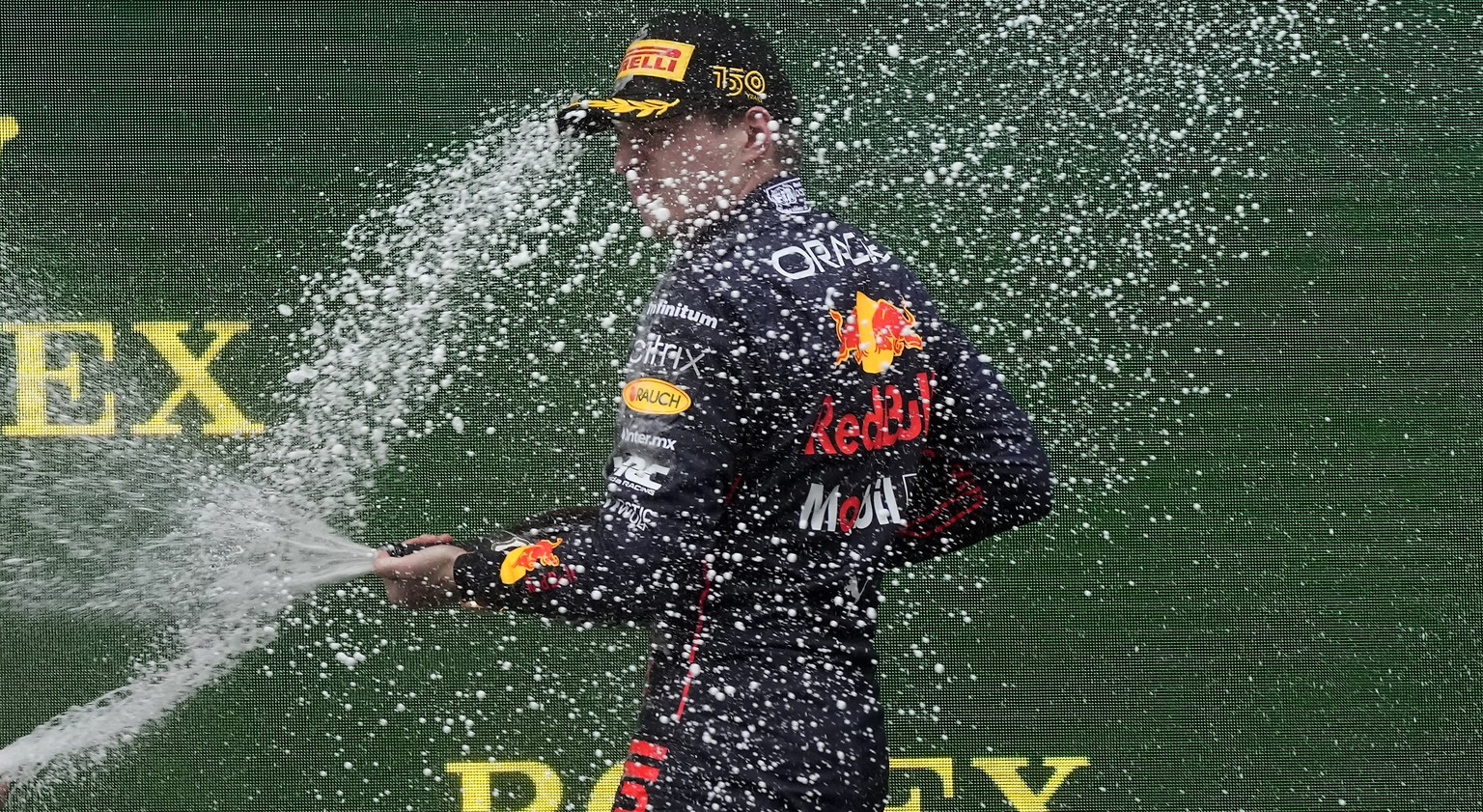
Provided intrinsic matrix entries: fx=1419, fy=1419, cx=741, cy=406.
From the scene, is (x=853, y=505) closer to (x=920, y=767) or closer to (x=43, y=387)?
(x=920, y=767)

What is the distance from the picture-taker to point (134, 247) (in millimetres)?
3238

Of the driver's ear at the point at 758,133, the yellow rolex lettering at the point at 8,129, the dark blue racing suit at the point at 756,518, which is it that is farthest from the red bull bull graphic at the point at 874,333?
the yellow rolex lettering at the point at 8,129

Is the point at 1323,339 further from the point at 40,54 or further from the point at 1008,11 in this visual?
the point at 40,54

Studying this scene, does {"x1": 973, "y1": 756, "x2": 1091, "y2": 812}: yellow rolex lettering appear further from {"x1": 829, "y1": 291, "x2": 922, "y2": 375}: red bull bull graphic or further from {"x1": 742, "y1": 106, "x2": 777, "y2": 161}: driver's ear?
{"x1": 742, "y1": 106, "x2": 777, "y2": 161}: driver's ear

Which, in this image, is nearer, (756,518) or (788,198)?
(756,518)

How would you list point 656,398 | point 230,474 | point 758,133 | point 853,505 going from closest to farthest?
point 656,398 < point 853,505 < point 758,133 < point 230,474

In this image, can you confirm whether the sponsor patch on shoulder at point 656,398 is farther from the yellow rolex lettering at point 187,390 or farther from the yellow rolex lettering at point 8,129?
the yellow rolex lettering at point 8,129

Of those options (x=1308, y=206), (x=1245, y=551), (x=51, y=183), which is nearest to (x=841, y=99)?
(x=1308, y=206)

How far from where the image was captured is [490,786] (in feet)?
10.7

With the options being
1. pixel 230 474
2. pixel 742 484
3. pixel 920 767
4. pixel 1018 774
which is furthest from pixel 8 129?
pixel 1018 774

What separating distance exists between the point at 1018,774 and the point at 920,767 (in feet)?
0.73

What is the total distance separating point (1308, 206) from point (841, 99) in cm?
111

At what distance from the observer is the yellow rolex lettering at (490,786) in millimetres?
3250

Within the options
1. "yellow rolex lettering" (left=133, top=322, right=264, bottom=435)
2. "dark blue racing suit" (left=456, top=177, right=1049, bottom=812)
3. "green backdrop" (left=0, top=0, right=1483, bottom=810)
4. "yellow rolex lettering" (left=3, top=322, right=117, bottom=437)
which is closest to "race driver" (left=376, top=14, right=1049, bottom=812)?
"dark blue racing suit" (left=456, top=177, right=1049, bottom=812)
